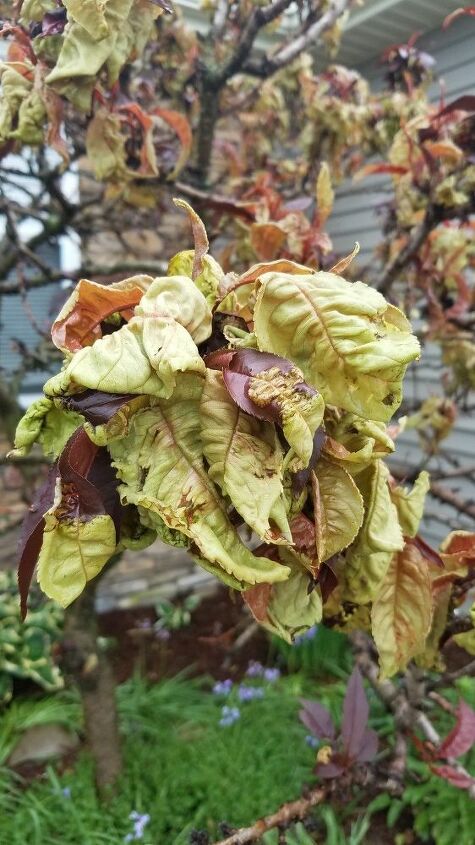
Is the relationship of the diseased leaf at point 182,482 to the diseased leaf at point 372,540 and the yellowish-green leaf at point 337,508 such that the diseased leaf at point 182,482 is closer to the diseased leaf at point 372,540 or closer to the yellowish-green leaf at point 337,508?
the yellowish-green leaf at point 337,508

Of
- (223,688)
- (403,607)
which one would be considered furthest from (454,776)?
(223,688)

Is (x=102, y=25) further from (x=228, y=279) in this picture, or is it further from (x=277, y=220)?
(x=277, y=220)

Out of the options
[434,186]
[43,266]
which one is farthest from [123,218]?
[434,186]

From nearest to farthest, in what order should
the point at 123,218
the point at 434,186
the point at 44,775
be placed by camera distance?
1. the point at 434,186
2. the point at 44,775
3. the point at 123,218

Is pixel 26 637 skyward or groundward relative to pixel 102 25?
groundward

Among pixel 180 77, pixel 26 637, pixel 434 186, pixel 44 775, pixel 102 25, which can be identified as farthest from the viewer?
pixel 26 637

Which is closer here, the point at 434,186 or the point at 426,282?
the point at 434,186

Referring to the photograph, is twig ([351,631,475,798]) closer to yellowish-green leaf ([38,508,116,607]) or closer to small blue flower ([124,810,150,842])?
small blue flower ([124,810,150,842])

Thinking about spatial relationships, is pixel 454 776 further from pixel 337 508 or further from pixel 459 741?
pixel 337 508
